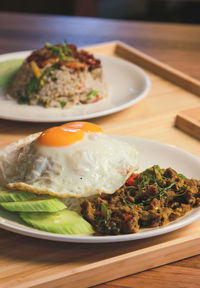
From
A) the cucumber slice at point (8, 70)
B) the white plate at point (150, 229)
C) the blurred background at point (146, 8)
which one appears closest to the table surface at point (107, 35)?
the cucumber slice at point (8, 70)

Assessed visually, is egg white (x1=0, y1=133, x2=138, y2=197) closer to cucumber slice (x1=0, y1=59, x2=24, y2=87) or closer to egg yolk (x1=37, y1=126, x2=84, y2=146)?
egg yolk (x1=37, y1=126, x2=84, y2=146)

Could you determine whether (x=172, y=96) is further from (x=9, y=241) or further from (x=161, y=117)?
(x=9, y=241)

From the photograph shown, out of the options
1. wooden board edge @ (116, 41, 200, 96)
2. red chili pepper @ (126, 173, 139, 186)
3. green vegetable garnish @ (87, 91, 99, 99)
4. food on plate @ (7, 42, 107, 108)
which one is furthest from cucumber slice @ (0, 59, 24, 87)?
red chili pepper @ (126, 173, 139, 186)

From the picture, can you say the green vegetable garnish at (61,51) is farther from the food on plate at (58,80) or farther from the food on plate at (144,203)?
the food on plate at (144,203)

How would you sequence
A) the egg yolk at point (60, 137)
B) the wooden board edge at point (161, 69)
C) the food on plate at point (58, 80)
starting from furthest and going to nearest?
the wooden board edge at point (161, 69) → the food on plate at point (58, 80) → the egg yolk at point (60, 137)

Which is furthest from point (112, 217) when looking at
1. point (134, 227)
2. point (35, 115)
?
point (35, 115)

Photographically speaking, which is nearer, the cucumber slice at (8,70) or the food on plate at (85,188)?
the food on plate at (85,188)

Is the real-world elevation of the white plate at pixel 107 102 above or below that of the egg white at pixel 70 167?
below
